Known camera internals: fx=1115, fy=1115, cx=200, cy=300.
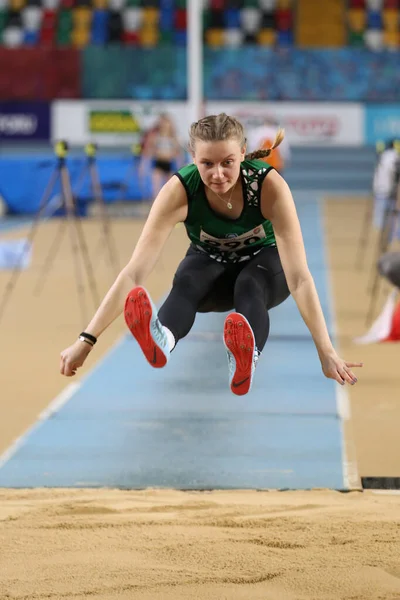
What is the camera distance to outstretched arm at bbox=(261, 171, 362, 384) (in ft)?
13.4

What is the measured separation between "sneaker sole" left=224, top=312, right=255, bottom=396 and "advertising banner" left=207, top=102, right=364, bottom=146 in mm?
18598

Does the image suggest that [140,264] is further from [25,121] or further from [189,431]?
[25,121]

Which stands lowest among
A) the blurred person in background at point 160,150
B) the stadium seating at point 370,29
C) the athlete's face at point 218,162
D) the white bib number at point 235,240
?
the white bib number at point 235,240

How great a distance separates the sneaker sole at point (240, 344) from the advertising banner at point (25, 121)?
19.8 metres

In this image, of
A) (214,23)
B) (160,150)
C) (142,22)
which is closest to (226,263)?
(160,150)

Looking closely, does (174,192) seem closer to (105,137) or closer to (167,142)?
(167,142)

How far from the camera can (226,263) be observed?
474 cm

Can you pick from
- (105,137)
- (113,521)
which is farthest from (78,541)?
(105,137)

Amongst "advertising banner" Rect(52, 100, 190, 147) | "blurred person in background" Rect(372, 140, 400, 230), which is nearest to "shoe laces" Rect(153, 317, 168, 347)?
"blurred person in background" Rect(372, 140, 400, 230)

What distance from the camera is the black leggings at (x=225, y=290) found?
14.3 feet

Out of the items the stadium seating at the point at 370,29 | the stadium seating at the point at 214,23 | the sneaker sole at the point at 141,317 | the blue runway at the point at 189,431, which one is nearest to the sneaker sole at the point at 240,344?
the sneaker sole at the point at 141,317

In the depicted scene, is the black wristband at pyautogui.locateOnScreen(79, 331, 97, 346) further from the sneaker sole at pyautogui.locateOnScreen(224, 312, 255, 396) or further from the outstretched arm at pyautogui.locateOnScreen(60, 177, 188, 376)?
the sneaker sole at pyautogui.locateOnScreen(224, 312, 255, 396)

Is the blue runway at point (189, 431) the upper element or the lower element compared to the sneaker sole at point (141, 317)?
lower

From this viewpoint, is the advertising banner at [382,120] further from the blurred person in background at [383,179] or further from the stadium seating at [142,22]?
the blurred person in background at [383,179]
